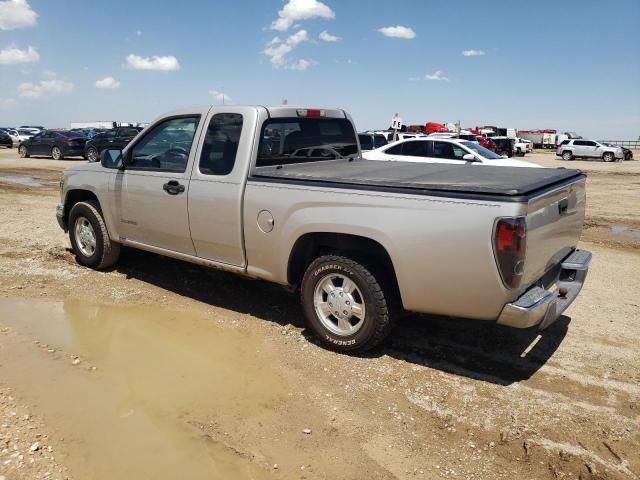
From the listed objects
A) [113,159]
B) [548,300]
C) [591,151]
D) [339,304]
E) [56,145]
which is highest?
[56,145]

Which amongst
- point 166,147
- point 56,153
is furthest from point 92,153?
point 166,147

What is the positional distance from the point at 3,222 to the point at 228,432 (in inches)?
302

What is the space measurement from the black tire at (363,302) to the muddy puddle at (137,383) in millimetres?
481

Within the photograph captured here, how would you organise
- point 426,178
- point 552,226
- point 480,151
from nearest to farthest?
point 552,226, point 426,178, point 480,151

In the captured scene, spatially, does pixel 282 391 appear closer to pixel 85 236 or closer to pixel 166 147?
pixel 166 147

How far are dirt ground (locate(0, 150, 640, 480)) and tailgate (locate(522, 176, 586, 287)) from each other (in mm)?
844

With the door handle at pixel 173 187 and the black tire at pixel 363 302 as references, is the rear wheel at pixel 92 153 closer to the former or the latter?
the door handle at pixel 173 187

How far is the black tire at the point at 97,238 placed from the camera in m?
5.97

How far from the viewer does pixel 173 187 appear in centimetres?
496

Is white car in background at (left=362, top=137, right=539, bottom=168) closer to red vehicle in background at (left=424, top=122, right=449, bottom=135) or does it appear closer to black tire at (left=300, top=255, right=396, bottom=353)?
black tire at (left=300, top=255, right=396, bottom=353)

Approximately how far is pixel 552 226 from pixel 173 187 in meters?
3.24

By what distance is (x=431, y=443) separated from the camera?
314cm

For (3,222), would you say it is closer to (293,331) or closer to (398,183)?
(293,331)

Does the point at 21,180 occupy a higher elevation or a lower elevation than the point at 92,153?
lower
